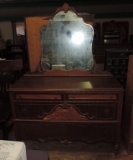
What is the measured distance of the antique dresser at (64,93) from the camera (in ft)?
5.67

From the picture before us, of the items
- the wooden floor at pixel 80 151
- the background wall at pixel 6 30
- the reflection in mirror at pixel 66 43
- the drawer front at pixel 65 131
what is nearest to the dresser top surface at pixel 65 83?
the reflection in mirror at pixel 66 43

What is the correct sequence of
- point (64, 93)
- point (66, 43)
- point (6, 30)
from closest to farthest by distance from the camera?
point (64, 93) < point (66, 43) < point (6, 30)

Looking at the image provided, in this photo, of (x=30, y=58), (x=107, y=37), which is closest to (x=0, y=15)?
(x=107, y=37)

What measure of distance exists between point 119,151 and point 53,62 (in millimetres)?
1173

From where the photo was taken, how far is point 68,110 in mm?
1773

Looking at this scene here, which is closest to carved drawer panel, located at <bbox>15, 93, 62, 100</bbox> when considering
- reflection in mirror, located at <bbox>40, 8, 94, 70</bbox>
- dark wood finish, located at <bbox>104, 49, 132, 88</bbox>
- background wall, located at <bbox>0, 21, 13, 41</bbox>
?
reflection in mirror, located at <bbox>40, 8, 94, 70</bbox>

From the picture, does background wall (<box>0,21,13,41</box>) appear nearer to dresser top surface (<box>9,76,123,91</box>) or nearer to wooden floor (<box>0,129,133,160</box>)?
dresser top surface (<box>9,76,123,91</box>)

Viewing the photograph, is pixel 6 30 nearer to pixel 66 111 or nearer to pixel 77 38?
pixel 77 38

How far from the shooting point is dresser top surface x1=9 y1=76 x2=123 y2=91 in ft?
5.67

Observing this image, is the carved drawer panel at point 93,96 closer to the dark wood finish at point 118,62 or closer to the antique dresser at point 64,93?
the antique dresser at point 64,93

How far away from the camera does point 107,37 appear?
17.3 feet

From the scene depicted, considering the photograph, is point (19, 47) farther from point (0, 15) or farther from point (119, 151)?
point (119, 151)

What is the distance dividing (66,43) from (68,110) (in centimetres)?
70

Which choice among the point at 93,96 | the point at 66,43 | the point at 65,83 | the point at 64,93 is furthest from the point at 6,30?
the point at 93,96
